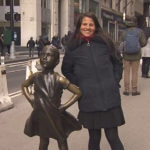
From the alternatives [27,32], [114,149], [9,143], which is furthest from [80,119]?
[27,32]

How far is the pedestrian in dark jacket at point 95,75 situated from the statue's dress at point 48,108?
329mm

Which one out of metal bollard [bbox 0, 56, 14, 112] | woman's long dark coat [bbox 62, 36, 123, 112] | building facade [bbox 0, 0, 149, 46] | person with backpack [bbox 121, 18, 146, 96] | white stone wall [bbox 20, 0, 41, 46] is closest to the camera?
woman's long dark coat [bbox 62, 36, 123, 112]

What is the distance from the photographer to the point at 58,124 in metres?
4.41

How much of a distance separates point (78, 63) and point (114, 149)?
0.89 m

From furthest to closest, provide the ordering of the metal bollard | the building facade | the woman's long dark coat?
the building facade
the metal bollard
the woman's long dark coat

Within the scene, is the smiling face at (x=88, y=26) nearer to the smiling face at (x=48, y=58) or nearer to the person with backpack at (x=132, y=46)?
the smiling face at (x=48, y=58)

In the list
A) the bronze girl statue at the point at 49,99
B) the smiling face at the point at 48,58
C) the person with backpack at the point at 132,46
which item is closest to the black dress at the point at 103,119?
the bronze girl statue at the point at 49,99

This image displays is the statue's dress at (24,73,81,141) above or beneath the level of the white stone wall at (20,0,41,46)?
beneath

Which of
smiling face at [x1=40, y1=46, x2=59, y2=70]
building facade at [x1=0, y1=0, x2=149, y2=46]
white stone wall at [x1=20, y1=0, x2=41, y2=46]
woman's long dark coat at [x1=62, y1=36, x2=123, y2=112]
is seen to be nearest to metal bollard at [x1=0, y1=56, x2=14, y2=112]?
woman's long dark coat at [x1=62, y1=36, x2=123, y2=112]

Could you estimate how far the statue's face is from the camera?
438cm

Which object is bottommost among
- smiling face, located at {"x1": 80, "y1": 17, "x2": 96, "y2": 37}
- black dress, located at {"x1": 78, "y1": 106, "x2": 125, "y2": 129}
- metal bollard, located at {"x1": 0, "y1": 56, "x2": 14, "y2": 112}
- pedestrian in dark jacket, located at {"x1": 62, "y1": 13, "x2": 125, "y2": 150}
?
metal bollard, located at {"x1": 0, "y1": 56, "x2": 14, "y2": 112}

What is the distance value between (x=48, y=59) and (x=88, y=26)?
0.58m

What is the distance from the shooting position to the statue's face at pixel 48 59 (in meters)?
4.38

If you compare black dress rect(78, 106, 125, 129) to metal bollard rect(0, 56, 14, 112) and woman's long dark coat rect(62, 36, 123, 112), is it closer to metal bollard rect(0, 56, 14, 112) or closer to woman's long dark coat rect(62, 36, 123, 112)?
woman's long dark coat rect(62, 36, 123, 112)
